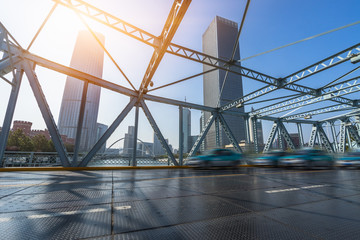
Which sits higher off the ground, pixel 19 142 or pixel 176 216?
pixel 19 142

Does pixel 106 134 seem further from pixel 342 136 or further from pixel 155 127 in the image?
pixel 342 136

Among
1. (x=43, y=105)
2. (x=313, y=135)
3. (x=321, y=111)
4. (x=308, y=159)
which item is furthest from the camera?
(x=313, y=135)

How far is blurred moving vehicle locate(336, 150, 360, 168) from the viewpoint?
11.5 metres

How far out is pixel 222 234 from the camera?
1.75 meters

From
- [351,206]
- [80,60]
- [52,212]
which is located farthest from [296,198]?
[80,60]

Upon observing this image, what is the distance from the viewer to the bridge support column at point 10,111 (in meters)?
7.13

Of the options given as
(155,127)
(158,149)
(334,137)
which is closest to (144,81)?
(155,127)

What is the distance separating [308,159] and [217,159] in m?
6.48

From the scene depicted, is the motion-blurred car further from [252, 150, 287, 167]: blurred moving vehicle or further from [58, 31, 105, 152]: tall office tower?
[58, 31, 105, 152]: tall office tower

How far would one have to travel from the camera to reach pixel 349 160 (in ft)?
38.9

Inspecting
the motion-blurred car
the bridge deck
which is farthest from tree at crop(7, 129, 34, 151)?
the motion-blurred car

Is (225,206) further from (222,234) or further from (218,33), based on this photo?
(218,33)

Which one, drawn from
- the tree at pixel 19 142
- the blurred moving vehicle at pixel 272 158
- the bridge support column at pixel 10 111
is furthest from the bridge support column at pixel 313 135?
the tree at pixel 19 142

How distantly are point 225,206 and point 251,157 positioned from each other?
1389 cm
